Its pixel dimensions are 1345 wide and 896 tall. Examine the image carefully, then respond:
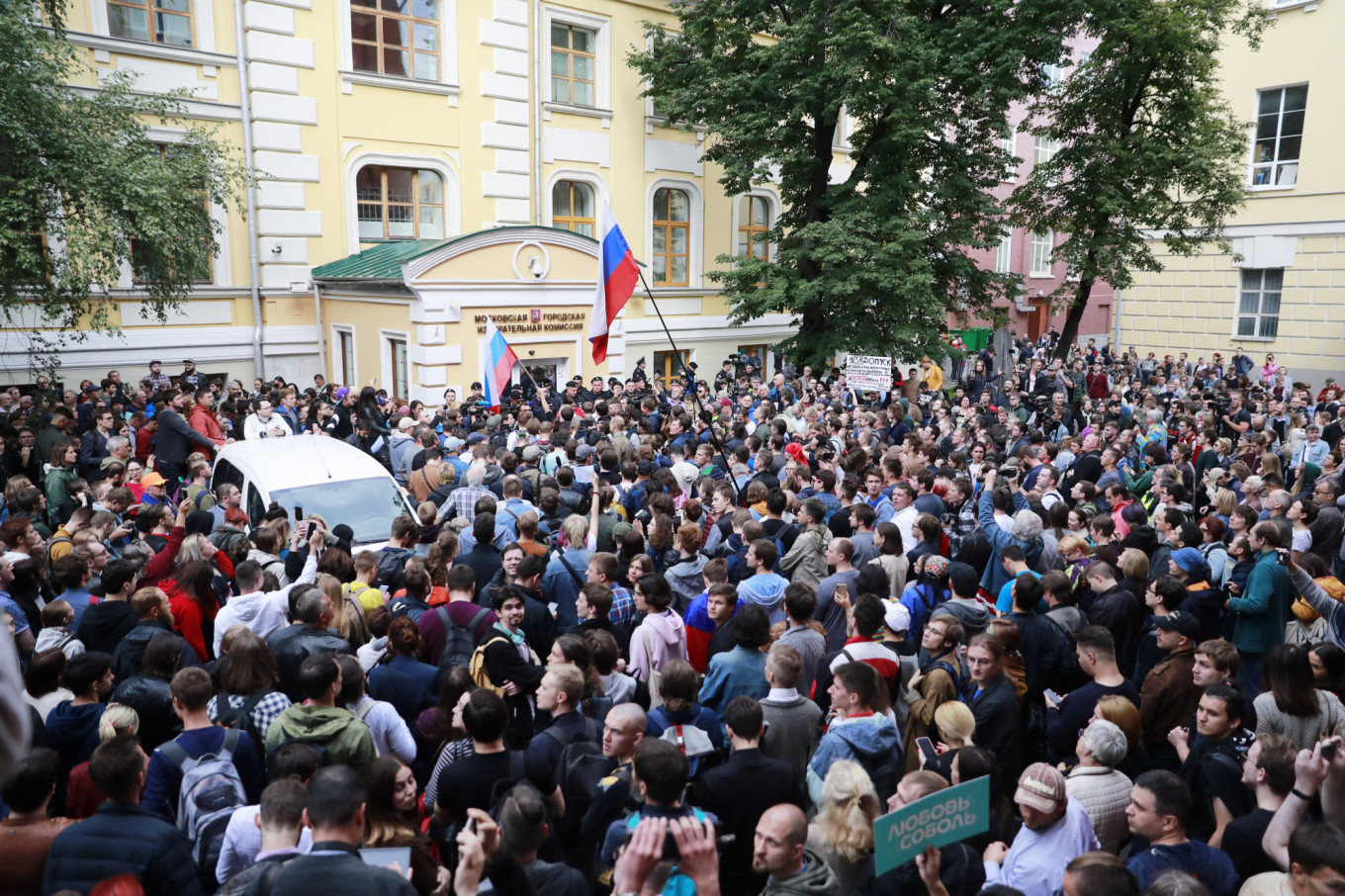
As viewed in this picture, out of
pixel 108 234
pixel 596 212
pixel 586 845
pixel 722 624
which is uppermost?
pixel 596 212

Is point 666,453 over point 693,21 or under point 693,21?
under

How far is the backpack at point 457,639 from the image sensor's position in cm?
505

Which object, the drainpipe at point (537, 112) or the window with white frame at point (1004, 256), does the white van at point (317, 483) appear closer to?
the drainpipe at point (537, 112)

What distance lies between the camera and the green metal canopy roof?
1692cm

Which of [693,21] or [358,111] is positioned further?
[693,21]

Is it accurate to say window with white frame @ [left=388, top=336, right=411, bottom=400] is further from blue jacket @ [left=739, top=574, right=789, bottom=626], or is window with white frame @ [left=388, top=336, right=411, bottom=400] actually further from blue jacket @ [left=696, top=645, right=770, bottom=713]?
blue jacket @ [left=696, top=645, right=770, bottom=713]

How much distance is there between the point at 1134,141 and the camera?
62.2 ft

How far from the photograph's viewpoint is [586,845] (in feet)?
12.9

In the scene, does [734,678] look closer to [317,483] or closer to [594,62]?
[317,483]

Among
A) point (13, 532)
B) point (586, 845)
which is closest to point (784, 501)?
point (586, 845)

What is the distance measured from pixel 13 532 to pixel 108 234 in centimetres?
606

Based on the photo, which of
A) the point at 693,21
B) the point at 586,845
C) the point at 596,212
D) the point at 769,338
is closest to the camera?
the point at 586,845

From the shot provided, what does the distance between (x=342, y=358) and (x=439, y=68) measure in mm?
7096

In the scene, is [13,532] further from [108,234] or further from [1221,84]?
[1221,84]
